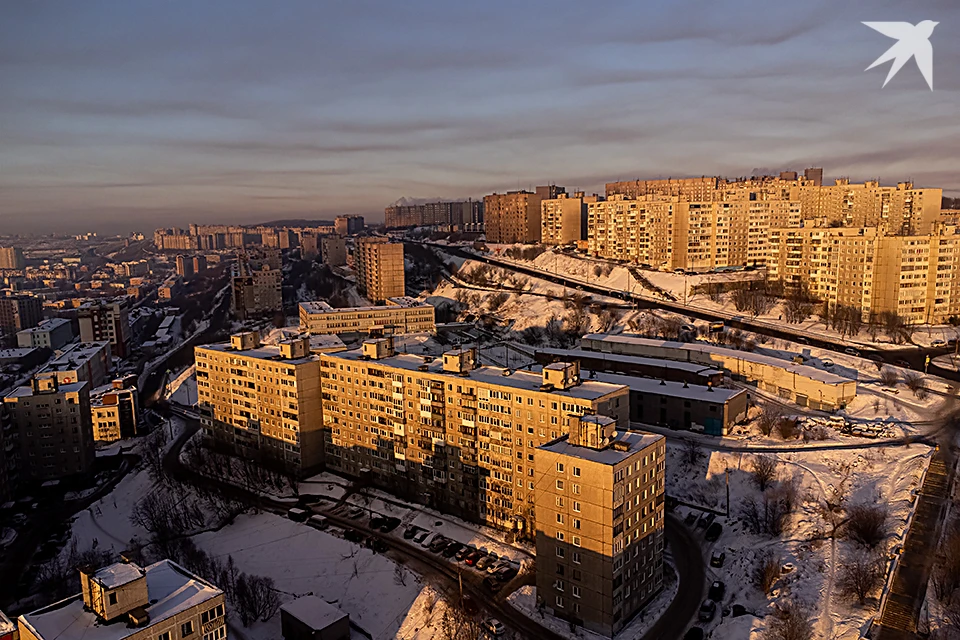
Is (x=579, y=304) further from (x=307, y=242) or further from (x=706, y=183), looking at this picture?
(x=307, y=242)

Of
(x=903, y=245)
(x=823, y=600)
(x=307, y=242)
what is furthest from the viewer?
(x=307, y=242)

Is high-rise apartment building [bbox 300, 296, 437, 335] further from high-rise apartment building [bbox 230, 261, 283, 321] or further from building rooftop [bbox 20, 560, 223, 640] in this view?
building rooftop [bbox 20, 560, 223, 640]

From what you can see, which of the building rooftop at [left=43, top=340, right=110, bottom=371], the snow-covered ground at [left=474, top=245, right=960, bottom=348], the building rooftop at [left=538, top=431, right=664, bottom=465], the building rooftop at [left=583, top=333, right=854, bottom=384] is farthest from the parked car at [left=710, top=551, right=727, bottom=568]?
the building rooftop at [left=43, top=340, right=110, bottom=371]

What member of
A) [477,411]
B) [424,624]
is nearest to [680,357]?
[477,411]

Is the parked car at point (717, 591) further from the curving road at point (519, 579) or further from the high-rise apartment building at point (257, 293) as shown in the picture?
the high-rise apartment building at point (257, 293)

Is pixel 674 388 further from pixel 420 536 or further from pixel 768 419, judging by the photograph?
pixel 420 536
